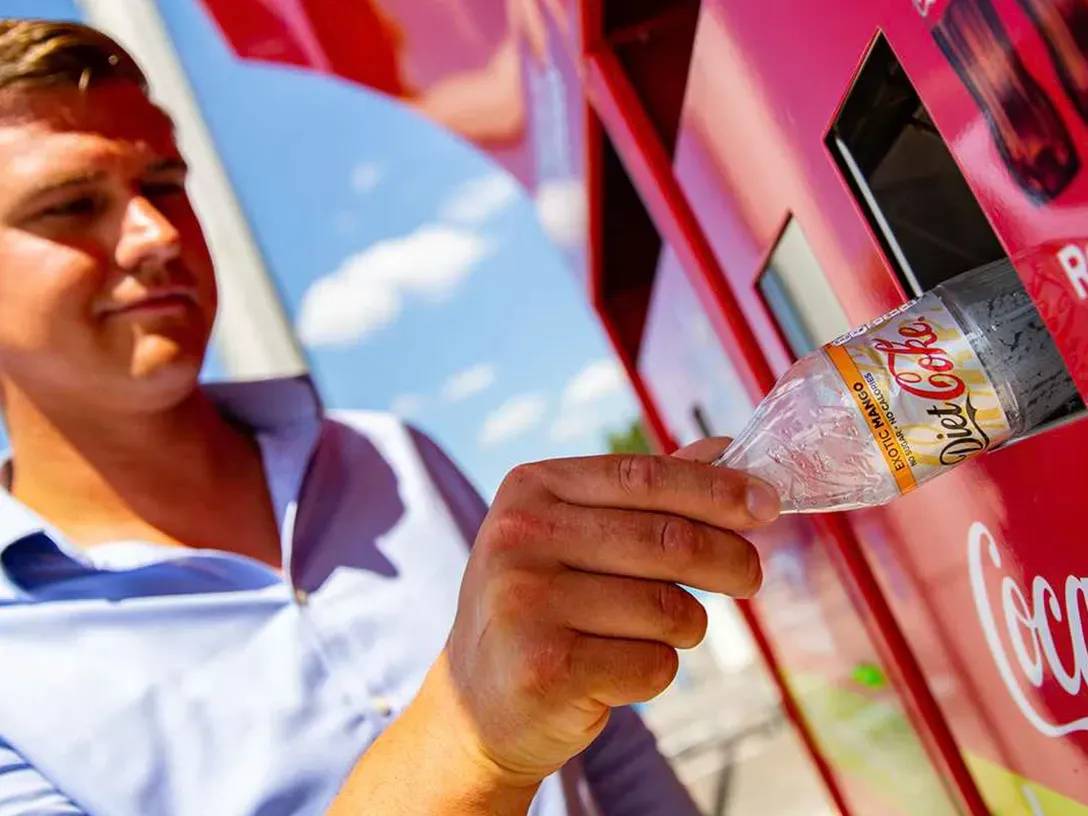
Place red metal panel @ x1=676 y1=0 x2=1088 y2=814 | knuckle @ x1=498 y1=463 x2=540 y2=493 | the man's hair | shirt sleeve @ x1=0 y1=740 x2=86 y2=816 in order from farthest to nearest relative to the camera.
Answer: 1. the man's hair
2. shirt sleeve @ x1=0 y1=740 x2=86 y2=816
3. knuckle @ x1=498 y1=463 x2=540 y2=493
4. red metal panel @ x1=676 y1=0 x2=1088 y2=814

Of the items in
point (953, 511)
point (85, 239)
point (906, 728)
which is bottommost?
point (906, 728)

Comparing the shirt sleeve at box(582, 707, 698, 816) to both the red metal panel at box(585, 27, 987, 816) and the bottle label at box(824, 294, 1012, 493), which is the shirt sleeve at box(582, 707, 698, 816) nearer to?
the red metal panel at box(585, 27, 987, 816)

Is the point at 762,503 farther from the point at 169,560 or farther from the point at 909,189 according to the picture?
the point at 169,560

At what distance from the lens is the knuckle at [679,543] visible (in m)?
0.64

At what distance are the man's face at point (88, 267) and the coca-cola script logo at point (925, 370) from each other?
3.11 feet

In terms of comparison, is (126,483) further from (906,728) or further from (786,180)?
(906,728)

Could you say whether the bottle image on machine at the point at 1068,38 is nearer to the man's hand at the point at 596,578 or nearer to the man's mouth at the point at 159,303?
the man's hand at the point at 596,578

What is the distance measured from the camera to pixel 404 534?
142 cm

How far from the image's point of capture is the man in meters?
1.09

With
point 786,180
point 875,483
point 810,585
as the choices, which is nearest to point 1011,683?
point 875,483

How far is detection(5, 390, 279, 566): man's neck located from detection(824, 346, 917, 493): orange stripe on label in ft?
3.22

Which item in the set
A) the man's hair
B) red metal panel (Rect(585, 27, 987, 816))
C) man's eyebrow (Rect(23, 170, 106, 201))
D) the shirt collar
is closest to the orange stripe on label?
red metal panel (Rect(585, 27, 987, 816))

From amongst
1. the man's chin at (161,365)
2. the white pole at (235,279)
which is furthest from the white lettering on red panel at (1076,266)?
the white pole at (235,279)

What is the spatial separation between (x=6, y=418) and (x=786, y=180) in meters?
1.17
